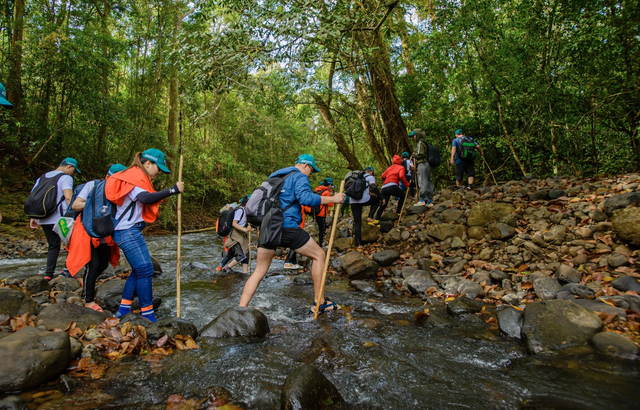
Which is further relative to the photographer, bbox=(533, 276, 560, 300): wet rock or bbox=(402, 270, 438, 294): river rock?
bbox=(402, 270, 438, 294): river rock

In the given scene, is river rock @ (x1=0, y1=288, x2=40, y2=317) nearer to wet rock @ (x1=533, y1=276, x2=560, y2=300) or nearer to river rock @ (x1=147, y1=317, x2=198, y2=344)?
river rock @ (x1=147, y1=317, x2=198, y2=344)

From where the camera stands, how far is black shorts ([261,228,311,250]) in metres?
4.63

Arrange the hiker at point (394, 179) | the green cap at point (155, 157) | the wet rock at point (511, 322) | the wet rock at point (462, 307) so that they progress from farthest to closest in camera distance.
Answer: the hiker at point (394, 179) < the wet rock at point (462, 307) < the green cap at point (155, 157) < the wet rock at point (511, 322)

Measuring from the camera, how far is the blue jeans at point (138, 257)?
4.09 metres

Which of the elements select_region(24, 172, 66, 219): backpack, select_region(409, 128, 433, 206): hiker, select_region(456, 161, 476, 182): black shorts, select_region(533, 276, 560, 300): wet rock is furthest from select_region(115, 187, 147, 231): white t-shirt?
select_region(456, 161, 476, 182): black shorts

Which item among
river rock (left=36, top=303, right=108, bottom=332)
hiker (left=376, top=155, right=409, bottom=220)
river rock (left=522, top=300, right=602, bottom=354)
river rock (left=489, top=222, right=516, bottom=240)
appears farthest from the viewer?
hiker (left=376, top=155, right=409, bottom=220)

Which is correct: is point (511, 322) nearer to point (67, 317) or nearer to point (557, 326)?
point (557, 326)

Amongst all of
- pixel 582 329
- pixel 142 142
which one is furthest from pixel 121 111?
pixel 582 329

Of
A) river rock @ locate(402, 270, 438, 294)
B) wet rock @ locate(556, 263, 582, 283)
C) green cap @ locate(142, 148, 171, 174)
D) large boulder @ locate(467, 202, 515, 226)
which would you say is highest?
green cap @ locate(142, 148, 171, 174)

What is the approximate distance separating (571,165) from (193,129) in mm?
19443

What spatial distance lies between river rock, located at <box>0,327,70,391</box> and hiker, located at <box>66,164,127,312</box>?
5.93 feet


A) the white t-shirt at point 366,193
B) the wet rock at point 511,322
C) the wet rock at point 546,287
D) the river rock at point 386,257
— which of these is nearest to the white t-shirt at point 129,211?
the wet rock at point 511,322

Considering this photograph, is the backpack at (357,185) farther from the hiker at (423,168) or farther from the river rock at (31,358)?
the river rock at (31,358)

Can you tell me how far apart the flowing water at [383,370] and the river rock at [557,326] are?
200mm
